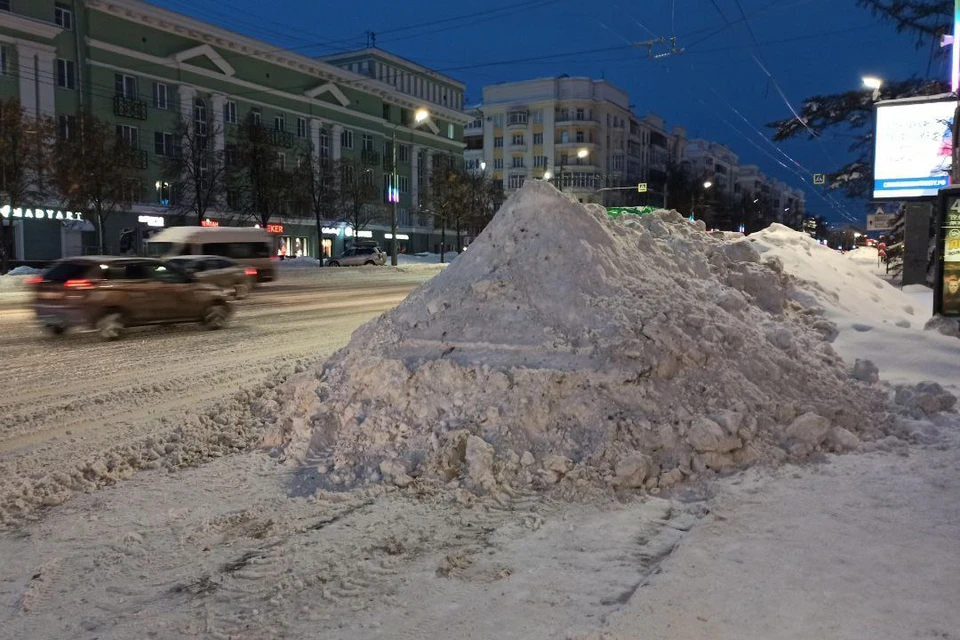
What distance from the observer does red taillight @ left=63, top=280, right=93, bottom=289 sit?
41.1ft

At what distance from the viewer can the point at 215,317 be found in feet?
47.1

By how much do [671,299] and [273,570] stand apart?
15.0 ft

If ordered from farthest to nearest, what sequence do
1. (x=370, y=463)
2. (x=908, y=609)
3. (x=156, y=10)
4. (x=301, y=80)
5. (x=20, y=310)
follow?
(x=301, y=80), (x=156, y=10), (x=20, y=310), (x=370, y=463), (x=908, y=609)

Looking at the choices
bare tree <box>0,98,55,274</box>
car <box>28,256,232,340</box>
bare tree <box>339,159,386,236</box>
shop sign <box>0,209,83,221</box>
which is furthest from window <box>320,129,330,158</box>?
car <box>28,256,232,340</box>

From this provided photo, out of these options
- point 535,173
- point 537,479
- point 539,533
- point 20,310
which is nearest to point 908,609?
point 539,533

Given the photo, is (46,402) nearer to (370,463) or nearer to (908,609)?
(370,463)

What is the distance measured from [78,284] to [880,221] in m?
28.2

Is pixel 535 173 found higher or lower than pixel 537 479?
higher

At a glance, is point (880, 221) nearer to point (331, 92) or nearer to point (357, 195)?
point (357, 195)

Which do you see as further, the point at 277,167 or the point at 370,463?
the point at 277,167

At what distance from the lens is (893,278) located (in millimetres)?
26906

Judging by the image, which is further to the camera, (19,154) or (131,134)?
(131,134)

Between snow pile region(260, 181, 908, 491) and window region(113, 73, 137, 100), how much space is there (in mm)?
44059

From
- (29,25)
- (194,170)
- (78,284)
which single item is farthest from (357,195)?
(78,284)
